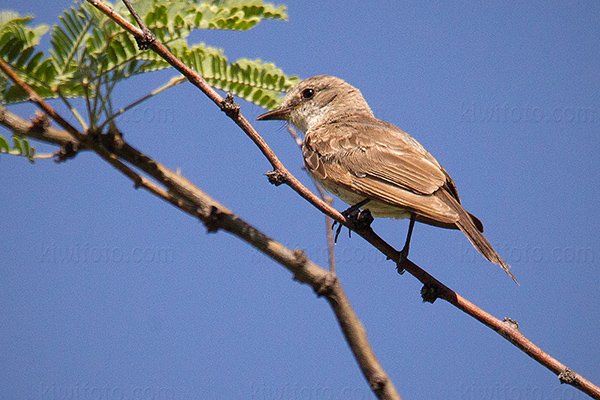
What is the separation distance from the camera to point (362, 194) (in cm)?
409

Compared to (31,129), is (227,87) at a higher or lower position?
higher

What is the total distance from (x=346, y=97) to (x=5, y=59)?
337cm

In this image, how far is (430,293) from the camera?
11.4 ft

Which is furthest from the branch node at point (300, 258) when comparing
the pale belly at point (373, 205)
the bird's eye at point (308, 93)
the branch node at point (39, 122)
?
the bird's eye at point (308, 93)

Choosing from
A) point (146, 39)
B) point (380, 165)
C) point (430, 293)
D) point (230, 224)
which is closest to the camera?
point (146, 39)

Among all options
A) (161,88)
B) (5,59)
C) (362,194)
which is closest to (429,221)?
(362,194)

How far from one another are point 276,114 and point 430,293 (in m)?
2.54

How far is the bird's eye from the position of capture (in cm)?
574

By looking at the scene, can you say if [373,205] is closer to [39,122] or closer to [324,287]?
[324,287]

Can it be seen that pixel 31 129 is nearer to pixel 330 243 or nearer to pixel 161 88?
pixel 161 88

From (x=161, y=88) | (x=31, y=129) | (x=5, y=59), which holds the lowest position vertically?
(x=31, y=129)

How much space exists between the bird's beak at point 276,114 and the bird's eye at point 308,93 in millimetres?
323

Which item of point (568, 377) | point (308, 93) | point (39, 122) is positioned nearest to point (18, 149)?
point (39, 122)

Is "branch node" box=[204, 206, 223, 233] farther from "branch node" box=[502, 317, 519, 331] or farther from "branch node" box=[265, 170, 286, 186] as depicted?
"branch node" box=[502, 317, 519, 331]
